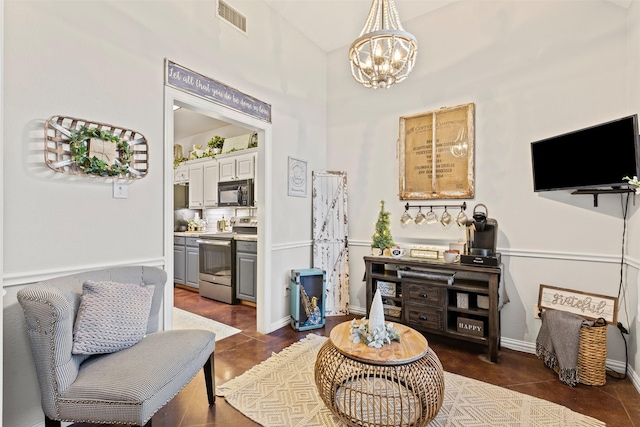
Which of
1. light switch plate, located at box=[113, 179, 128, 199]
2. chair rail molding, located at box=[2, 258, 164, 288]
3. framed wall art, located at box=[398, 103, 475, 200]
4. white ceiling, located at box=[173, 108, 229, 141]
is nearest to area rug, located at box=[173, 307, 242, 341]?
chair rail molding, located at box=[2, 258, 164, 288]

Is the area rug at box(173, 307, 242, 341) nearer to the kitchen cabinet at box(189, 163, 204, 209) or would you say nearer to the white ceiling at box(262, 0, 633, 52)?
the kitchen cabinet at box(189, 163, 204, 209)

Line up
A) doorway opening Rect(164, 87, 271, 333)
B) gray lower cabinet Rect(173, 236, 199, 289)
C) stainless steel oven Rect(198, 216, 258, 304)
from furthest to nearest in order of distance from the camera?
gray lower cabinet Rect(173, 236, 199, 289) < stainless steel oven Rect(198, 216, 258, 304) < doorway opening Rect(164, 87, 271, 333)

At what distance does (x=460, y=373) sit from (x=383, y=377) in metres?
1.12

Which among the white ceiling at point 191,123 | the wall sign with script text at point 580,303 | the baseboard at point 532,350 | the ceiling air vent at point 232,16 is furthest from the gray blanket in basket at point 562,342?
the white ceiling at point 191,123

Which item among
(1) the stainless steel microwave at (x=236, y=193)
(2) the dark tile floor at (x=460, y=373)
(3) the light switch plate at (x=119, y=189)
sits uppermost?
(1) the stainless steel microwave at (x=236, y=193)

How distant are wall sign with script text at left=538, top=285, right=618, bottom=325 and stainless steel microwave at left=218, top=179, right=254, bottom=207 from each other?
3.65m

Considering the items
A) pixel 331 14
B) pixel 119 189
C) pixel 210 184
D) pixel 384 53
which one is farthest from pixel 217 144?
pixel 384 53

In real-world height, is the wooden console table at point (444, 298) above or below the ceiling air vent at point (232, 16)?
below

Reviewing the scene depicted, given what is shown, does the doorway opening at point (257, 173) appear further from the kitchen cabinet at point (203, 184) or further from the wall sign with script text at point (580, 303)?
the wall sign with script text at point (580, 303)

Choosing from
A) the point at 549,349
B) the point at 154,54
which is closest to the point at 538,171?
the point at 549,349

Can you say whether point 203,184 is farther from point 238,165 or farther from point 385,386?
point 385,386

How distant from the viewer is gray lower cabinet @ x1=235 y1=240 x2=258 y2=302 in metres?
4.04

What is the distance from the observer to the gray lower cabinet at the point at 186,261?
4.84 m

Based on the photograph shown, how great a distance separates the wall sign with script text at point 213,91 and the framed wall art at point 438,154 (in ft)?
5.29
